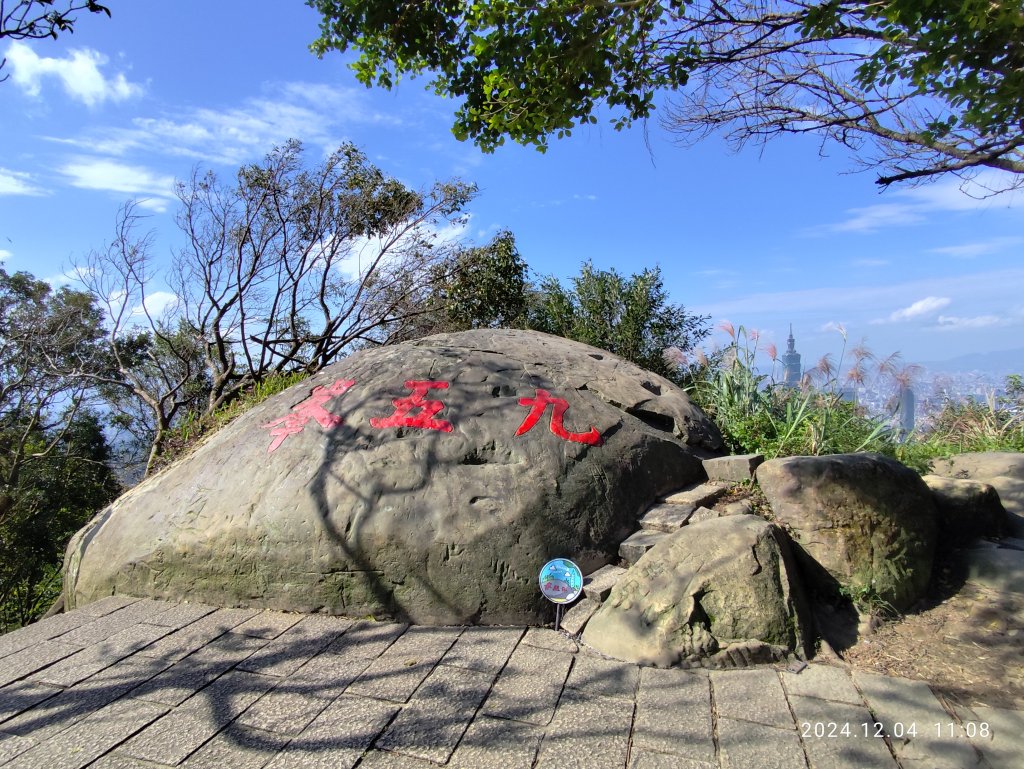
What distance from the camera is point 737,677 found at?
112 inches

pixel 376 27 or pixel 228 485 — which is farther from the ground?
pixel 376 27

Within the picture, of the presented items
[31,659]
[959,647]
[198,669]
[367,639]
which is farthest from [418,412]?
[959,647]

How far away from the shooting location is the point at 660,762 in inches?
89.4

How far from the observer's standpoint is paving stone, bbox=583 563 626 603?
135 inches

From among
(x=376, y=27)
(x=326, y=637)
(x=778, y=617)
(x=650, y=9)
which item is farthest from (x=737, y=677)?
(x=376, y=27)

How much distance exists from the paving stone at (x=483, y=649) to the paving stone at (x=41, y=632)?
7.96ft

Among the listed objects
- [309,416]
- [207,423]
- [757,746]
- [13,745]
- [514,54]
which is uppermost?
[514,54]

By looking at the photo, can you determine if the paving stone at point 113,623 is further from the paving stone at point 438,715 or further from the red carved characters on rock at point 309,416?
the paving stone at point 438,715

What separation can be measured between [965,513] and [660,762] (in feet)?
9.87

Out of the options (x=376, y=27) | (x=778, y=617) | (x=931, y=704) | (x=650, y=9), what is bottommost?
(x=931, y=704)

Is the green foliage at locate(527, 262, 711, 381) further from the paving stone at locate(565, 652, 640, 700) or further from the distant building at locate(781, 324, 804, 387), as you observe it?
the paving stone at locate(565, 652, 640, 700)

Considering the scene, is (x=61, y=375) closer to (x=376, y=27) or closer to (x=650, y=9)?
(x=376, y=27)

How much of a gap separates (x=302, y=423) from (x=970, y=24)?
440cm

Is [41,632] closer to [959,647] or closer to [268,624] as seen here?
[268,624]
